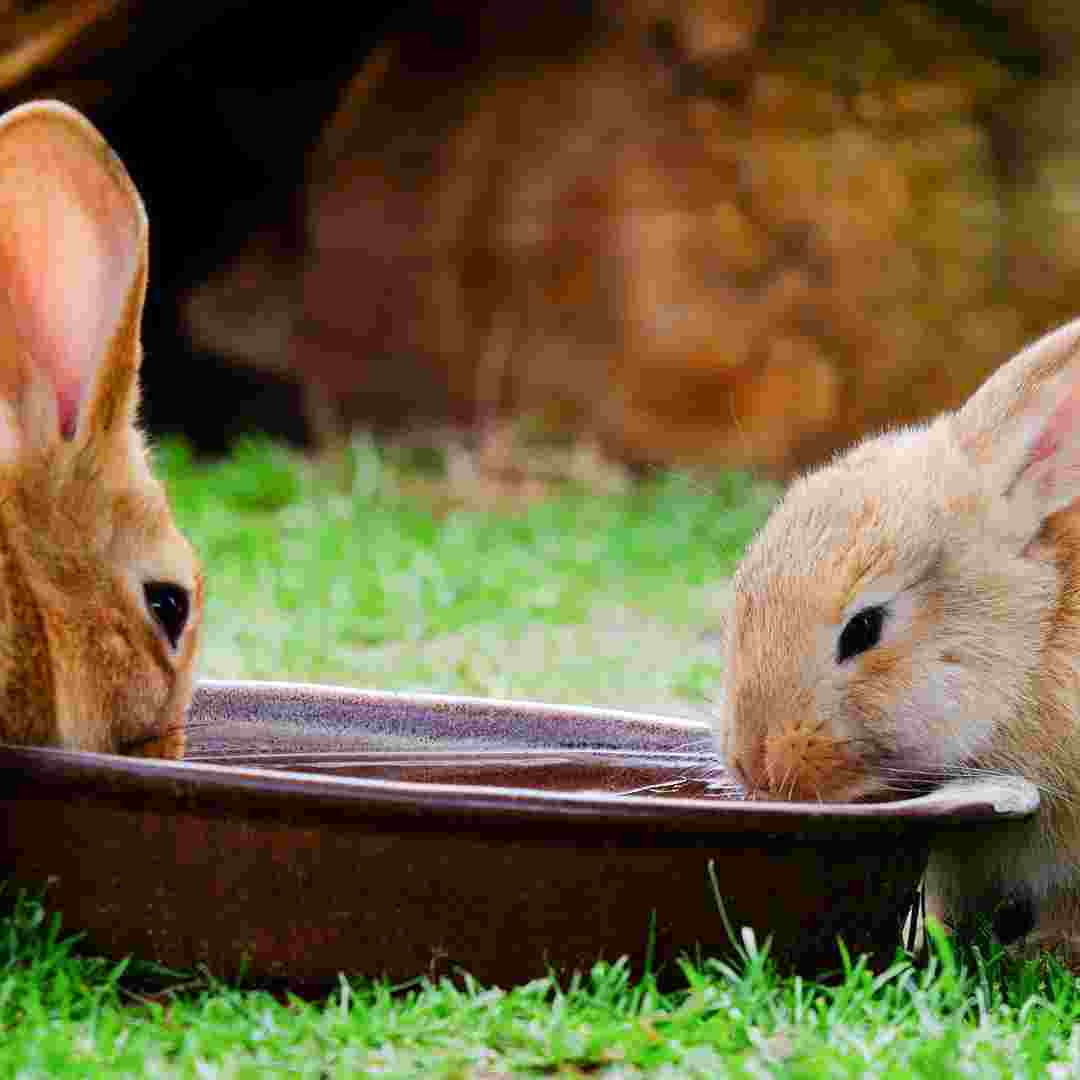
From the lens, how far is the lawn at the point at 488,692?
231 centimetres

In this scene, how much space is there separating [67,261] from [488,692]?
2426mm

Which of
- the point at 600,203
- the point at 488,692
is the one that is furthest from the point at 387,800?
the point at 600,203

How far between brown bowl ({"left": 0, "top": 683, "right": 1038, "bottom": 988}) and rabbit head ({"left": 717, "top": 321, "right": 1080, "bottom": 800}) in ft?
1.19

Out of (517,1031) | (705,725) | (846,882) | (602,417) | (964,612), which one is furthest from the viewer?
(602,417)

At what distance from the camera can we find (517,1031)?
2365 mm

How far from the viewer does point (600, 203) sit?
28.4 ft

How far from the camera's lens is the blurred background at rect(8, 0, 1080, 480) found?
8156 millimetres

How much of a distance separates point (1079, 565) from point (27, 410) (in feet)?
5.76

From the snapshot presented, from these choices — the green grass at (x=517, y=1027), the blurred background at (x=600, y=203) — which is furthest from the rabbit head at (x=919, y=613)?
the blurred background at (x=600, y=203)

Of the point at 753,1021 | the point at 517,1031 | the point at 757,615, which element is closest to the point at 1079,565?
the point at 757,615

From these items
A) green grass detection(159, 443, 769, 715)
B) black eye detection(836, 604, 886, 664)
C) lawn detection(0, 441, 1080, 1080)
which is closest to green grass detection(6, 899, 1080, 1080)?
lawn detection(0, 441, 1080, 1080)

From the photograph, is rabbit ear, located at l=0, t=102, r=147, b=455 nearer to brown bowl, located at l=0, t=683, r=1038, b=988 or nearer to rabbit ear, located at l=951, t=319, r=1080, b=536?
brown bowl, located at l=0, t=683, r=1038, b=988

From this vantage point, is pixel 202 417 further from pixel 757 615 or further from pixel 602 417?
pixel 757 615

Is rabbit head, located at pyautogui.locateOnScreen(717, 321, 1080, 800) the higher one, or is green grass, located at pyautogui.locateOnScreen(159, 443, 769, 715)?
rabbit head, located at pyautogui.locateOnScreen(717, 321, 1080, 800)
